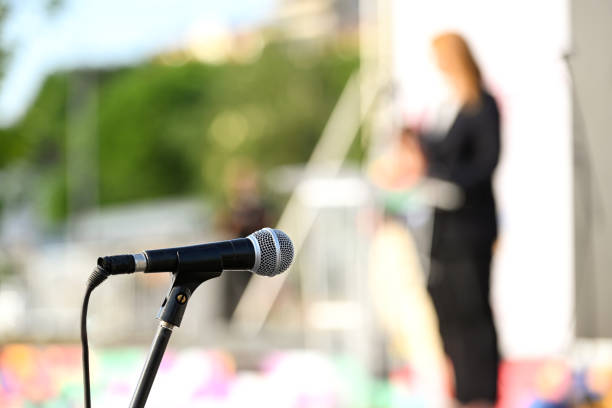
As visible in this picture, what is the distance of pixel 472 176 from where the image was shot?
4625mm

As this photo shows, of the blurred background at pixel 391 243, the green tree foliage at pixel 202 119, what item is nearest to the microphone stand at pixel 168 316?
the blurred background at pixel 391 243

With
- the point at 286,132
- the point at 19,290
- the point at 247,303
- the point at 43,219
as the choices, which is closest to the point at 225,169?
the point at 286,132

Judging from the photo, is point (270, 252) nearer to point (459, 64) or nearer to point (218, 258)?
point (218, 258)

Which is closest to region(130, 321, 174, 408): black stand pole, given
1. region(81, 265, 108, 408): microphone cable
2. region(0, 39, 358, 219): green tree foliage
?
region(81, 265, 108, 408): microphone cable

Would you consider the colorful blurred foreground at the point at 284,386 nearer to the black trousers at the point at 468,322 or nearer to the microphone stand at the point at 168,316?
the black trousers at the point at 468,322

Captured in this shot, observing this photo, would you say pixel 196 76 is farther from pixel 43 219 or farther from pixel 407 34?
pixel 407 34

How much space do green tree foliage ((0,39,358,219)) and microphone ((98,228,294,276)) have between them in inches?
1621

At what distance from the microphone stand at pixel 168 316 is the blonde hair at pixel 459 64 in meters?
2.65

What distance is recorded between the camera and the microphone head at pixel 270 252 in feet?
7.33

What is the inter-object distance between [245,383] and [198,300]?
18.2 feet

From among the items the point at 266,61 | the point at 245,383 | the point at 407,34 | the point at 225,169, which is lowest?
the point at 245,383

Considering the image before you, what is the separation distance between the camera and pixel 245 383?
19.8 ft

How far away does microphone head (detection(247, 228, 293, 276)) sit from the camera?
2.23 m

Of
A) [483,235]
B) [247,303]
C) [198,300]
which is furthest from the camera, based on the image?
[198,300]
